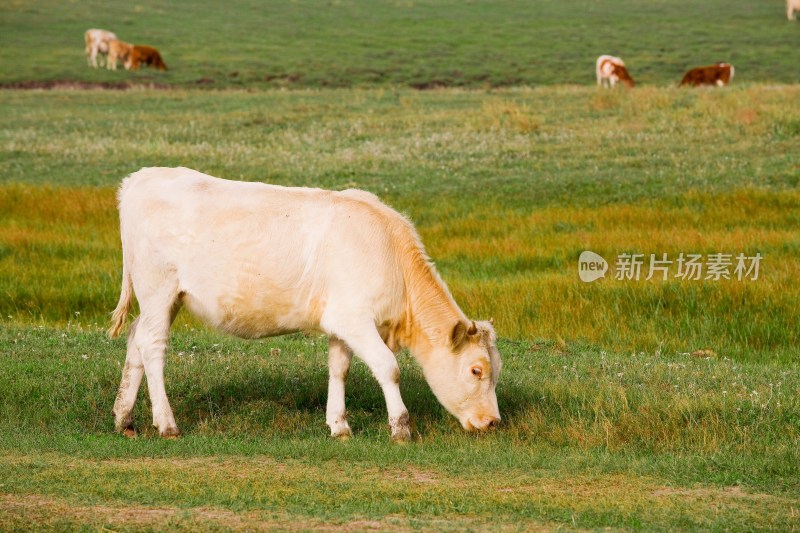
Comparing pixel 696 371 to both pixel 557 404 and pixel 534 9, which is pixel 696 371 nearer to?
pixel 557 404

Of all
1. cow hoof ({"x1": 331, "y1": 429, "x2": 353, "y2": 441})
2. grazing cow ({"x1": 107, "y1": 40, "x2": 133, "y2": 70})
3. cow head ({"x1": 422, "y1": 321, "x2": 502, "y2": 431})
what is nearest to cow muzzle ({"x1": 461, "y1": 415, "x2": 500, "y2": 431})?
cow head ({"x1": 422, "y1": 321, "x2": 502, "y2": 431})

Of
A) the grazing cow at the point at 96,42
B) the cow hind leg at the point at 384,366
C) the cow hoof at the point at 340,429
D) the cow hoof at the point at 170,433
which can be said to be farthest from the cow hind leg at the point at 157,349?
the grazing cow at the point at 96,42

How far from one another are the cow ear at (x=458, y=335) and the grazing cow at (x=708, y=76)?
137 ft

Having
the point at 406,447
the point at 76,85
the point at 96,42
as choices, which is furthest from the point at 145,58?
the point at 406,447

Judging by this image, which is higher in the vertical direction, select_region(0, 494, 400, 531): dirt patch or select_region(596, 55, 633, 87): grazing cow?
select_region(596, 55, 633, 87): grazing cow

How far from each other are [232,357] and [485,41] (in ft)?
185

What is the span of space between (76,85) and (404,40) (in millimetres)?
21396

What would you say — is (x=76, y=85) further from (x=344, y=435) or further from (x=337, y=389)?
(x=344, y=435)

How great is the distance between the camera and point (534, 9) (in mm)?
A: 81562

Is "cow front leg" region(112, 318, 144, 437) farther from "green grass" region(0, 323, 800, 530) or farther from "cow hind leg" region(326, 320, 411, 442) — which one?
"cow hind leg" region(326, 320, 411, 442)

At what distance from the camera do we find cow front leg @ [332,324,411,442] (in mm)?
9750

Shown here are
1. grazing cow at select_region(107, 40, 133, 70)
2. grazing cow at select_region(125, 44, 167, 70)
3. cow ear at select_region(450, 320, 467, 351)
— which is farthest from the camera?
grazing cow at select_region(107, 40, 133, 70)

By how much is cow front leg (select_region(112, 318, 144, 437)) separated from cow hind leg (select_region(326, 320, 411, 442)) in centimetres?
196

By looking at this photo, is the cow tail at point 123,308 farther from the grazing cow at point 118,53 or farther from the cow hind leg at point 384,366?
the grazing cow at point 118,53
